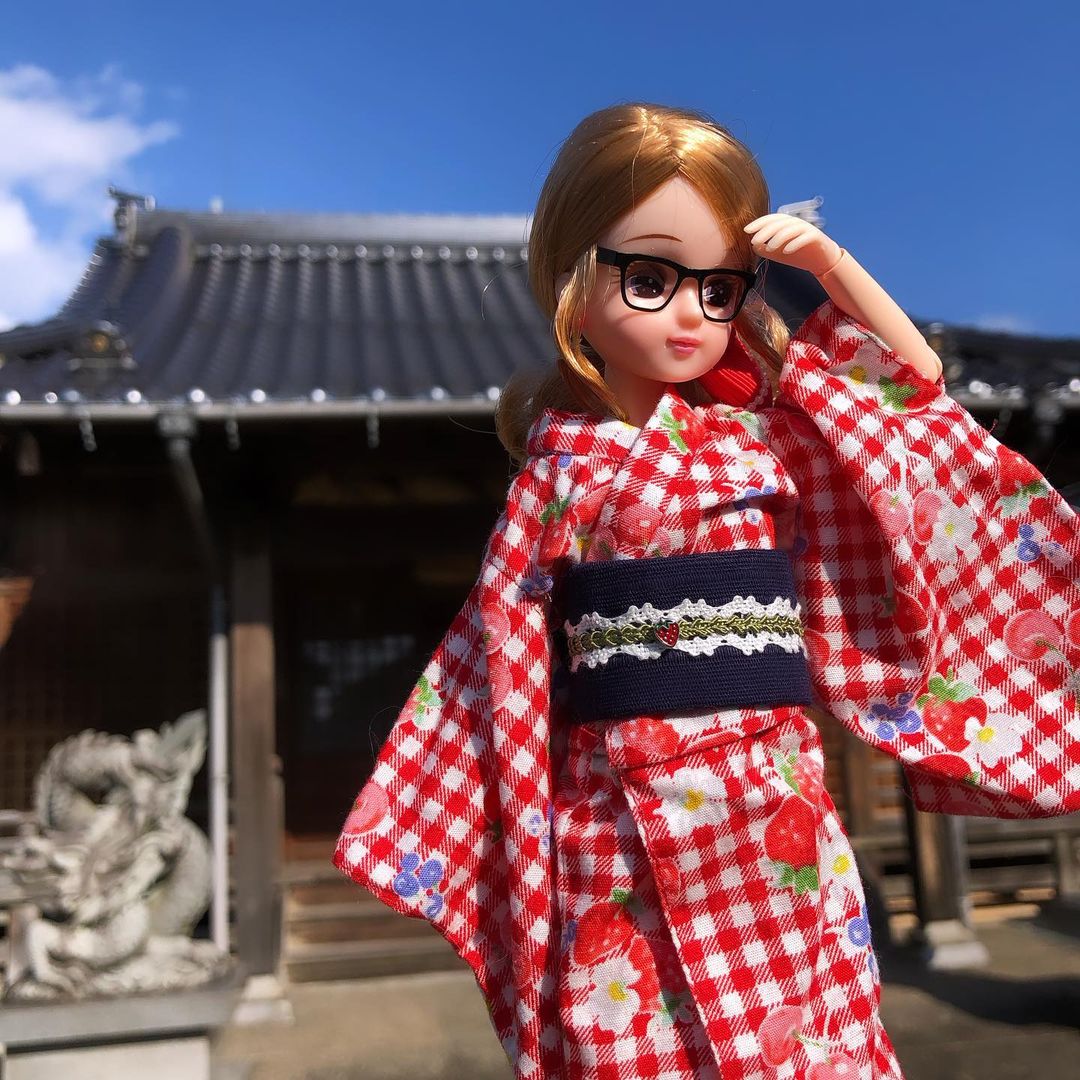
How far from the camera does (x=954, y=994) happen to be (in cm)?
469

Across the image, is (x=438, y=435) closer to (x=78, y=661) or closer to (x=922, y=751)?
(x=78, y=661)

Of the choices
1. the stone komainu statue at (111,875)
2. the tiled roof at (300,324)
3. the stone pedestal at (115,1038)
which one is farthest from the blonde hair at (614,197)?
the stone komainu statue at (111,875)

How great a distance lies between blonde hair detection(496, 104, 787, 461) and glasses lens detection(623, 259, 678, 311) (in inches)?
2.3

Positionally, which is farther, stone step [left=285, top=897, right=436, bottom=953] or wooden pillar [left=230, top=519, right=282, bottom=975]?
stone step [left=285, top=897, right=436, bottom=953]

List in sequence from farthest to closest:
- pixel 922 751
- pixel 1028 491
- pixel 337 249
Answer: pixel 337 249, pixel 1028 491, pixel 922 751

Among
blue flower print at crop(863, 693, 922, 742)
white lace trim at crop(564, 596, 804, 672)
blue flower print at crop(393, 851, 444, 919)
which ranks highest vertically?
white lace trim at crop(564, 596, 804, 672)

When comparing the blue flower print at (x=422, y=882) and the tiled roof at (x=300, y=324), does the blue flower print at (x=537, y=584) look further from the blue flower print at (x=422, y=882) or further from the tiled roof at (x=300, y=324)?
the tiled roof at (x=300, y=324)

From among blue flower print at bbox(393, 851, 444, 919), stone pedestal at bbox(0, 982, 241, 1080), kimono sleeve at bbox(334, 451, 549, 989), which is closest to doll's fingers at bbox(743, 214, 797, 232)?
kimono sleeve at bbox(334, 451, 549, 989)

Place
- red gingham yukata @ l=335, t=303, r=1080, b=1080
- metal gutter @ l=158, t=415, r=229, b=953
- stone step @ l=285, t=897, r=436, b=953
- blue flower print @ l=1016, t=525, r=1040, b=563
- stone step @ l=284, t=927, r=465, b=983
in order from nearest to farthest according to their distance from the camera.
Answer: red gingham yukata @ l=335, t=303, r=1080, b=1080
blue flower print @ l=1016, t=525, r=1040, b=563
metal gutter @ l=158, t=415, r=229, b=953
stone step @ l=284, t=927, r=465, b=983
stone step @ l=285, t=897, r=436, b=953

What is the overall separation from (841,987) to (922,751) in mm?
341

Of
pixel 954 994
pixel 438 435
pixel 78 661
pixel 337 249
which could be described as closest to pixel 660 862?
Result: pixel 438 435

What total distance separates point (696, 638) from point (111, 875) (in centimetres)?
362

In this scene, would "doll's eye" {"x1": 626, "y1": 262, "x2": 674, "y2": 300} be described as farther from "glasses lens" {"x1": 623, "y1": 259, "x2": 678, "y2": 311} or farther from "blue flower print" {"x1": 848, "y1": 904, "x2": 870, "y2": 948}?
"blue flower print" {"x1": 848, "y1": 904, "x2": 870, "y2": 948}

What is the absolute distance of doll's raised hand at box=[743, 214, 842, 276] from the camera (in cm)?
153
